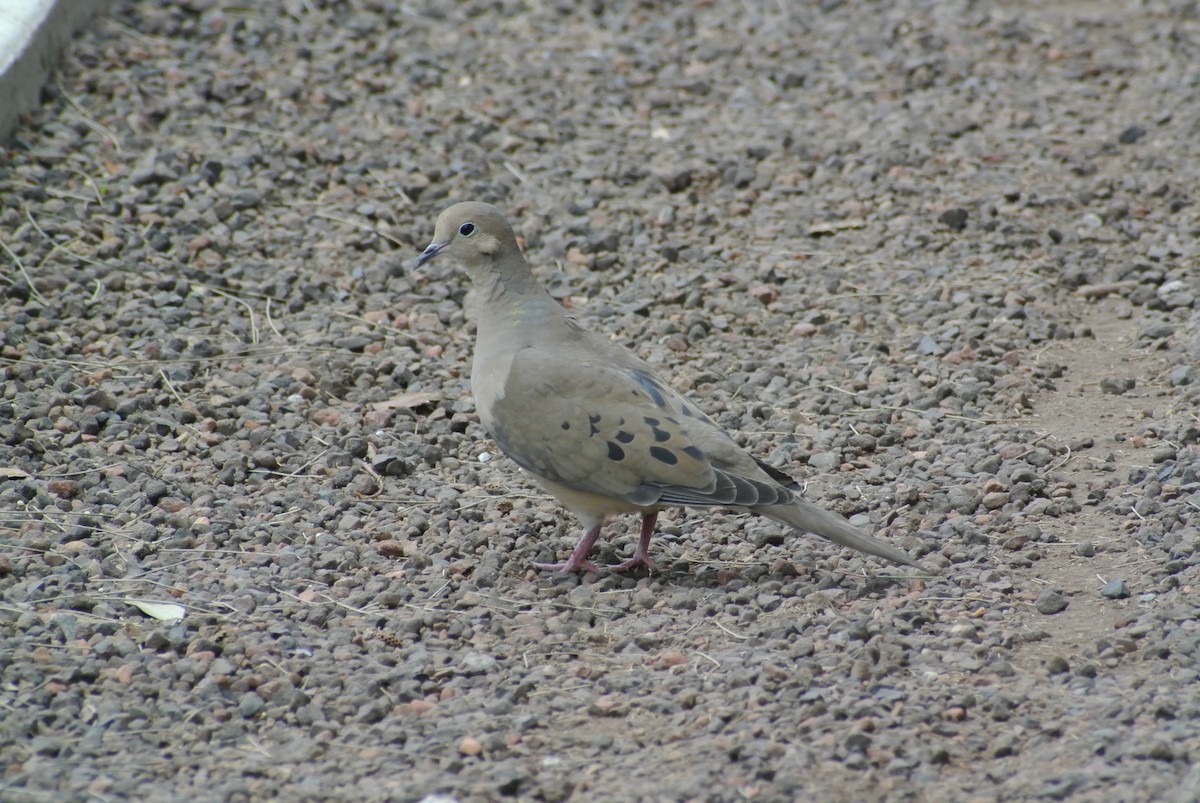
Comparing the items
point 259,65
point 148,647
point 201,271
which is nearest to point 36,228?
point 201,271

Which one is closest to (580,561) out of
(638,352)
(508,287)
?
(508,287)

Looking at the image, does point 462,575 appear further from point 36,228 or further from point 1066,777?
point 36,228

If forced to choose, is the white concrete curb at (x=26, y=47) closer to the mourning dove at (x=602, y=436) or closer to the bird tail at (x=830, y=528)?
the mourning dove at (x=602, y=436)

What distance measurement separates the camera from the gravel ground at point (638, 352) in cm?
338

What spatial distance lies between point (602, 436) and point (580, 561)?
1.43ft

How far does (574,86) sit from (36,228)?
10.3 ft

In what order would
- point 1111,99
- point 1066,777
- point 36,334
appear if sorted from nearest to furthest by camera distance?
point 1066,777
point 36,334
point 1111,99

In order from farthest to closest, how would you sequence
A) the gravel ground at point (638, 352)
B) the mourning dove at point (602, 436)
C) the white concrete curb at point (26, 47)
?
1. the white concrete curb at point (26, 47)
2. the mourning dove at point (602, 436)
3. the gravel ground at point (638, 352)

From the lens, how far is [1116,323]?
580cm

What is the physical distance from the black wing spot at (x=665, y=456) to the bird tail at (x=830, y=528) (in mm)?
287

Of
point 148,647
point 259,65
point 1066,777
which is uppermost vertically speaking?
point 259,65

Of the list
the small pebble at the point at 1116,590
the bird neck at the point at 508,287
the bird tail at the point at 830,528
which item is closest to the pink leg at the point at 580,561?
the bird tail at the point at 830,528

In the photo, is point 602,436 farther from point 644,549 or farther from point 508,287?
point 508,287

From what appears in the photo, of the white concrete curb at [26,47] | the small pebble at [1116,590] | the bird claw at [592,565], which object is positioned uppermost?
the white concrete curb at [26,47]
